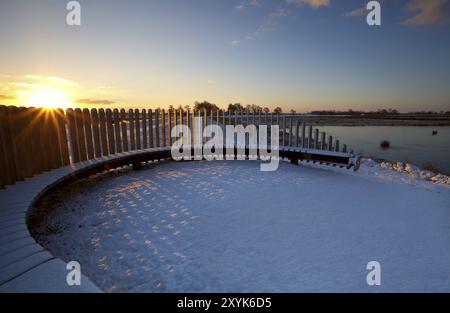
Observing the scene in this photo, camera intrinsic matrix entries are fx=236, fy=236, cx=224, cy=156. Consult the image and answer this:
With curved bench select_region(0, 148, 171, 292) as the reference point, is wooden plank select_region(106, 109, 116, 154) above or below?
above

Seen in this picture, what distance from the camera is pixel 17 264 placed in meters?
2.17

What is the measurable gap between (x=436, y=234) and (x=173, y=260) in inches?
171

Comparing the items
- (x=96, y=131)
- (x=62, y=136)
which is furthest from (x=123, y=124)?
(x=62, y=136)

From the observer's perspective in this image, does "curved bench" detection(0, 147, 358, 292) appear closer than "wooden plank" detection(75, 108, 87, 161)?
Yes

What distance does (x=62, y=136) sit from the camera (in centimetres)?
571

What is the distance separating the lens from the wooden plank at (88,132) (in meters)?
6.48

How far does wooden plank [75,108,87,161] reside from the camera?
6.23 metres

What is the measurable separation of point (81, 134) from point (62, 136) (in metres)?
0.64

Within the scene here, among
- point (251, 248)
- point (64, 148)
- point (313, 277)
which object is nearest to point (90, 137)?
point (64, 148)
